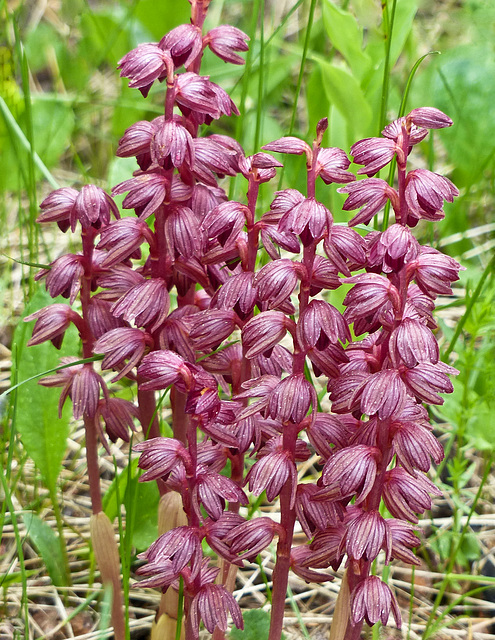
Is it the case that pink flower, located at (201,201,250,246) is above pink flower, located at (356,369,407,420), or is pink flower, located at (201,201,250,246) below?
above

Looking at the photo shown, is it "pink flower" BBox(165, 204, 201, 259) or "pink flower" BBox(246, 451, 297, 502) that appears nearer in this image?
"pink flower" BBox(246, 451, 297, 502)

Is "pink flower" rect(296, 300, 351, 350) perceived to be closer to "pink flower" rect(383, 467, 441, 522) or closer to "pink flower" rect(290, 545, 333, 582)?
"pink flower" rect(383, 467, 441, 522)

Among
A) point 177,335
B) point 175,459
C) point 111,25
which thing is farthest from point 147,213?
point 111,25

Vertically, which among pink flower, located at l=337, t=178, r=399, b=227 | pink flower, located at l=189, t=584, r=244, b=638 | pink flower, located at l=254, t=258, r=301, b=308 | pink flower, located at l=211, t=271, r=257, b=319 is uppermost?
pink flower, located at l=337, t=178, r=399, b=227

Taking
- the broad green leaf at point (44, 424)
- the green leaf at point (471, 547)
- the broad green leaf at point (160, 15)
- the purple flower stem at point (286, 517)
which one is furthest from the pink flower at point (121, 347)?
the broad green leaf at point (160, 15)

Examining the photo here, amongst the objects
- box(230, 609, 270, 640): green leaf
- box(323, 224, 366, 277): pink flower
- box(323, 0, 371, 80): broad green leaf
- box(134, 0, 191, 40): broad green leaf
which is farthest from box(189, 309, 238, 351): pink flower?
box(134, 0, 191, 40): broad green leaf

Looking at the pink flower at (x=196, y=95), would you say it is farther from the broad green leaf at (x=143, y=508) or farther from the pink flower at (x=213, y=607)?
the broad green leaf at (x=143, y=508)
